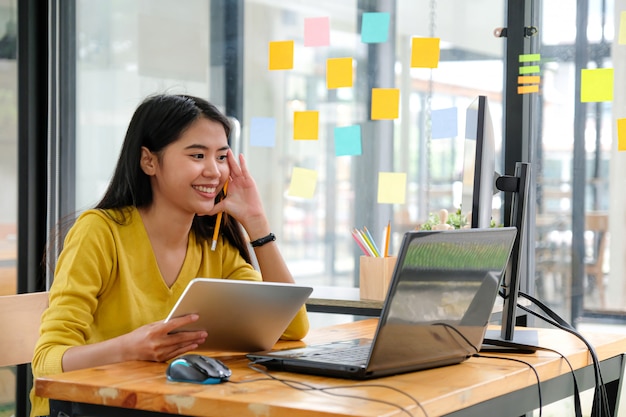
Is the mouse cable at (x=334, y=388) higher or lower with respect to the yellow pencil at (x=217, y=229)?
lower

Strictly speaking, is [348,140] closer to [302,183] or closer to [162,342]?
[302,183]

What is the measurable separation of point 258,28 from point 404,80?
22.8 inches

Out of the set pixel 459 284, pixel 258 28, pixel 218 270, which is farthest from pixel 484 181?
pixel 258 28

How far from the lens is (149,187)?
1925 mm

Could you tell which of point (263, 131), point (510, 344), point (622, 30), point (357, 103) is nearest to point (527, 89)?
point (622, 30)

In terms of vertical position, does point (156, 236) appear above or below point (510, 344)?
above

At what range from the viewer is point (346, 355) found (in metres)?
1.41

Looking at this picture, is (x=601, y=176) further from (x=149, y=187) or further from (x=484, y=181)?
(x=149, y=187)

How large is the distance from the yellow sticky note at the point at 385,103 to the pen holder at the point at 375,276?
620 mm

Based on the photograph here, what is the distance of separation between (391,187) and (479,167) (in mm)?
1269

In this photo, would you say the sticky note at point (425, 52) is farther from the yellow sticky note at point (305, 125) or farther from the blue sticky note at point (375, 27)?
the yellow sticky note at point (305, 125)

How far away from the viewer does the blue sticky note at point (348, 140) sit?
2887mm

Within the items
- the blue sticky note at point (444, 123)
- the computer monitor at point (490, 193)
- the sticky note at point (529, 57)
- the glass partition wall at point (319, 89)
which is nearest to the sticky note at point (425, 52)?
the glass partition wall at point (319, 89)

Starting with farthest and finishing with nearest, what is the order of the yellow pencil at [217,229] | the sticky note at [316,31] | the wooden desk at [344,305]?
the sticky note at [316,31] < the wooden desk at [344,305] < the yellow pencil at [217,229]
